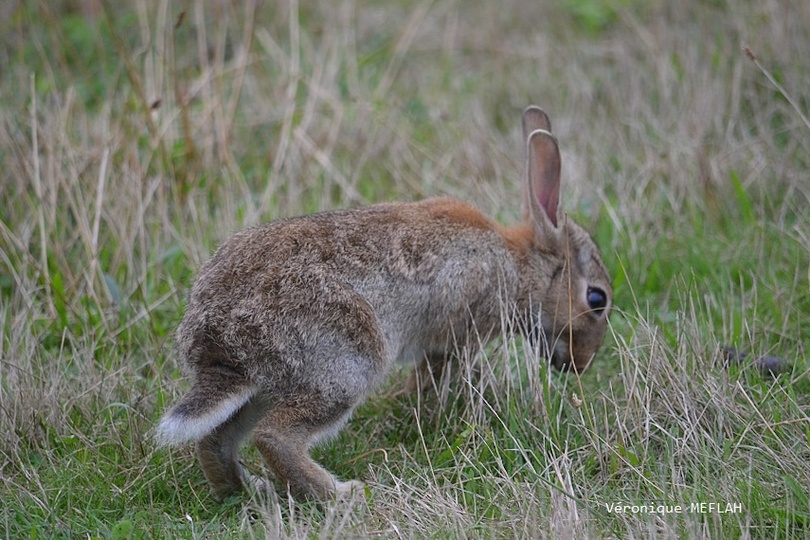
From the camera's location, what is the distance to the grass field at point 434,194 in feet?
12.5

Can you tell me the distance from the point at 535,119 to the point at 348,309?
159 cm

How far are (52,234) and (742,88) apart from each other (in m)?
4.65

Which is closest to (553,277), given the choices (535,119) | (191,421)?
(535,119)

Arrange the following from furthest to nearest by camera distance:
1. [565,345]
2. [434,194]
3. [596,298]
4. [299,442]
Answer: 1. [434,194]
2. [596,298]
3. [565,345]
4. [299,442]

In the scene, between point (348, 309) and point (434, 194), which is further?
point (434, 194)

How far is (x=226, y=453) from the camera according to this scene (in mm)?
4152

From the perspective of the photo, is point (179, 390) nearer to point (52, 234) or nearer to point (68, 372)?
point (68, 372)

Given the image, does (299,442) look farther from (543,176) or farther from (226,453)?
(543,176)

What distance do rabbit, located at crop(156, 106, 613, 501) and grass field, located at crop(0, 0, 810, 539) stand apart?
197 mm

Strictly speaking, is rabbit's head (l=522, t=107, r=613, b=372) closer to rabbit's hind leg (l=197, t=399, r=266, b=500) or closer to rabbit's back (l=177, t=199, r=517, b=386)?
rabbit's back (l=177, t=199, r=517, b=386)

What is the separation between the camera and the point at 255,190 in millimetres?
6703

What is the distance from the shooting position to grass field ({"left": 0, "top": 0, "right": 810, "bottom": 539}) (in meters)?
3.82

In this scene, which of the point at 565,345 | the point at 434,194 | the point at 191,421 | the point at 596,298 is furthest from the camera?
the point at 434,194

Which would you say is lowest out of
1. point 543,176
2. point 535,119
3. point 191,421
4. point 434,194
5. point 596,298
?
point 596,298
